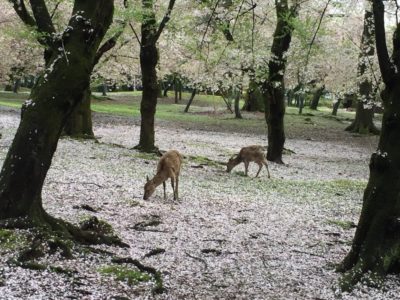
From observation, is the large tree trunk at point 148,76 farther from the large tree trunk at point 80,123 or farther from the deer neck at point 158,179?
the deer neck at point 158,179

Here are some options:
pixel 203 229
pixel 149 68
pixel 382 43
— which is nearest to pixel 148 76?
pixel 149 68

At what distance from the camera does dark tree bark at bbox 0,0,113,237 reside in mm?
7020

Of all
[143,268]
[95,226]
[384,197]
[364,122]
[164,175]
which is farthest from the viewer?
[364,122]

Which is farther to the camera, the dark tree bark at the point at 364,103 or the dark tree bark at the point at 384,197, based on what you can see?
the dark tree bark at the point at 364,103

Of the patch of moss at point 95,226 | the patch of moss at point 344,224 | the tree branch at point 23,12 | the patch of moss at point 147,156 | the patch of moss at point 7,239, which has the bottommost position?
the patch of moss at point 344,224

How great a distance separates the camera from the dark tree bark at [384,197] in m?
7.24

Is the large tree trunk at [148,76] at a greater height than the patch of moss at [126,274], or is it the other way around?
the large tree trunk at [148,76]

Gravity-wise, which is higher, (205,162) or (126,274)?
(126,274)

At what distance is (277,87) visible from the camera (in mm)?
21188

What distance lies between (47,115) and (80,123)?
17.3m

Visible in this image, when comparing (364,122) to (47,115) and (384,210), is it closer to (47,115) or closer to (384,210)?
(384,210)

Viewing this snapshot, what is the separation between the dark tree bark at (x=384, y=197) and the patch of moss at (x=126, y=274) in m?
2.81

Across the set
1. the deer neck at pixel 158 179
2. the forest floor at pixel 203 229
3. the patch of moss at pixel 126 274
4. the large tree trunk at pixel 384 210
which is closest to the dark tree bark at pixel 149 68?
the forest floor at pixel 203 229

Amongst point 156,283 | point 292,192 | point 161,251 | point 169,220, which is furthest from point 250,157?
point 156,283
